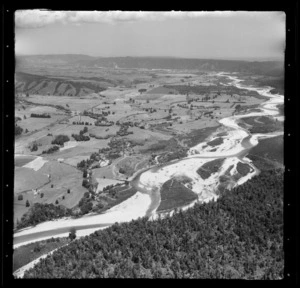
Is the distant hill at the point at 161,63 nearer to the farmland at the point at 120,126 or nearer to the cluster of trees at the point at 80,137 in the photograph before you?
the farmland at the point at 120,126

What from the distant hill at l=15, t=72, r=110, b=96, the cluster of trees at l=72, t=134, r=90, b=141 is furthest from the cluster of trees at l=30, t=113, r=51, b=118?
the cluster of trees at l=72, t=134, r=90, b=141

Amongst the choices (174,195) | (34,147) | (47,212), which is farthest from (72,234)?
(174,195)

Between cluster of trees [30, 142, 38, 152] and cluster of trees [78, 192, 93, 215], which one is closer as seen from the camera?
cluster of trees [30, 142, 38, 152]

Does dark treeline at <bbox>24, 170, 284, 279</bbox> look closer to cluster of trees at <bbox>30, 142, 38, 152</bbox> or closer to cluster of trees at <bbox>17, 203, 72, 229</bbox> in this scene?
cluster of trees at <bbox>17, 203, 72, 229</bbox>

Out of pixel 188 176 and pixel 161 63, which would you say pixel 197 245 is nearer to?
pixel 188 176
